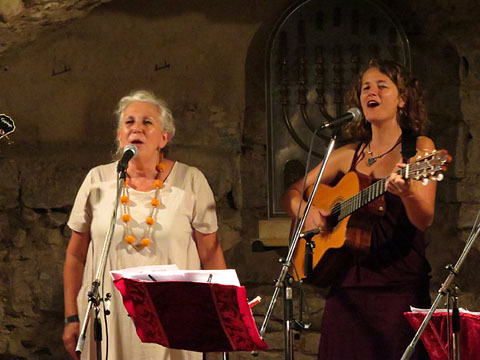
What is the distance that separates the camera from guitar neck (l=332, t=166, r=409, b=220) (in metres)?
3.60

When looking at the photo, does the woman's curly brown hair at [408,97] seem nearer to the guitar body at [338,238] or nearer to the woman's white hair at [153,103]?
the guitar body at [338,238]

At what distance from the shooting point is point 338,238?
12.6ft

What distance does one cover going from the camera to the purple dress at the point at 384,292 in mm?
3744

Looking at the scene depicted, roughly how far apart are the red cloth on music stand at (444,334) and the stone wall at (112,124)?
1828mm

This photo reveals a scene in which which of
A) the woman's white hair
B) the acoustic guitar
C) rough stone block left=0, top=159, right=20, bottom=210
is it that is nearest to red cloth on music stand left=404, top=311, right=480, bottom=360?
the acoustic guitar

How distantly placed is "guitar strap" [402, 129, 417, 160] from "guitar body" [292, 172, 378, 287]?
0.72ft

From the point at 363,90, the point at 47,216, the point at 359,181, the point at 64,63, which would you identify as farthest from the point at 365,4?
the point at 47,216

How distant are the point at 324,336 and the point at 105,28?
2425mm

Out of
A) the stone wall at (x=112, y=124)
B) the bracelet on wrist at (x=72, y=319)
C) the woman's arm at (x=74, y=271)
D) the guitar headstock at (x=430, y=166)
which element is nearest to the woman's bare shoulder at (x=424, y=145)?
the guitar headstock at (x=430, y=166)

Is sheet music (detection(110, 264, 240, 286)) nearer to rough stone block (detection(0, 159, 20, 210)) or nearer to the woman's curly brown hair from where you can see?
the woman's curly brown hair

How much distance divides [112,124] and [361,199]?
1975 mm

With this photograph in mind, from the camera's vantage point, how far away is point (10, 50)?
182 inches

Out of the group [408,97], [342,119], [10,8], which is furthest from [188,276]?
[10,8]

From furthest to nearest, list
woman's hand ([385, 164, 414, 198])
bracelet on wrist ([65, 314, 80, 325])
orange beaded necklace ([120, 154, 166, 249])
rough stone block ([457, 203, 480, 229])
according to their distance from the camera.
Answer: rough stone block ([457, 203, 480, 229]), bracelet on wrist ([65, 314, 80, 325]), orange beaded necklace ([120, 154, 166, 249]), woman's hand ([385, 164, 414, 198])
